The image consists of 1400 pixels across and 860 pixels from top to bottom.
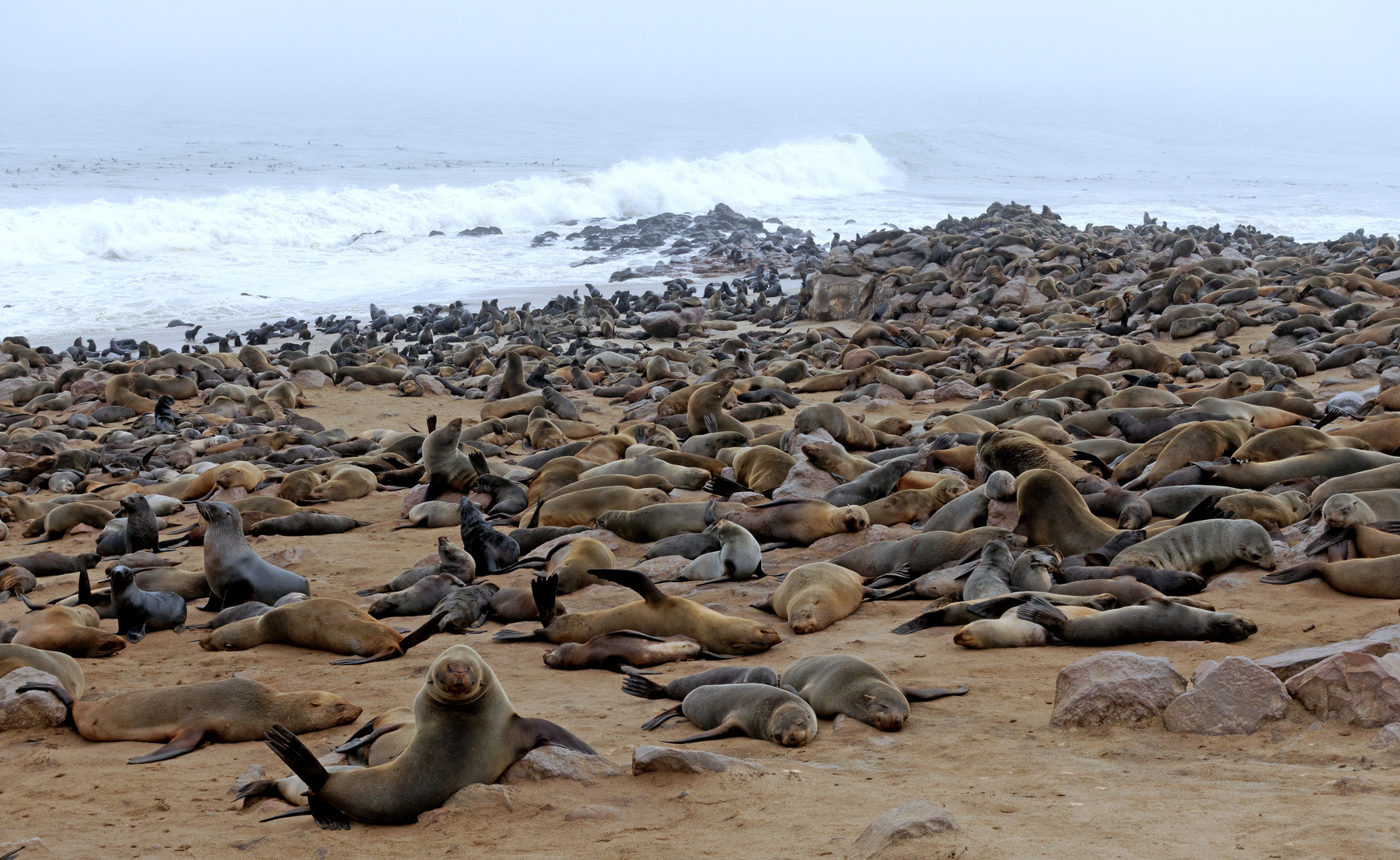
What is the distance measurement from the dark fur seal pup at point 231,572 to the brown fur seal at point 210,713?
173cm

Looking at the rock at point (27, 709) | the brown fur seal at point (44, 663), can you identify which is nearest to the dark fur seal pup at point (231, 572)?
the brown fur seal at point (44, 663)

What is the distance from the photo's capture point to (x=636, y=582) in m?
4.46

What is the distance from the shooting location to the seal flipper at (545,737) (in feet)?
10.3

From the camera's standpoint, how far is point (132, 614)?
17.3ft

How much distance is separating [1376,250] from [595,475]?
14748mm

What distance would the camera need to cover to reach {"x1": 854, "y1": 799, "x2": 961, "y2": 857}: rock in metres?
2.42

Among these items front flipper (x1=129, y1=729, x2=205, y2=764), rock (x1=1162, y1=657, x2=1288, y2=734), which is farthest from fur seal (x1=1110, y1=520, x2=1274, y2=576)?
front flipper (x1=129, y1=729, x2=205, y2=764)

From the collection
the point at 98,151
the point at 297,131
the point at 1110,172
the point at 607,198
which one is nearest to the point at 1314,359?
the point at 607,198

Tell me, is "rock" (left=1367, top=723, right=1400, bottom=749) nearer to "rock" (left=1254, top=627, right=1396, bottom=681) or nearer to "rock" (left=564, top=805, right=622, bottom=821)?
"rock" (left=1254, top=627, right=1396, bottom=681)

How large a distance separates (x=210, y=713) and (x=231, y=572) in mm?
1968

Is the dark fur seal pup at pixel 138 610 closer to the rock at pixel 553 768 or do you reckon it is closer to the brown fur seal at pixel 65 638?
the brown fur seal at pixel 65 638

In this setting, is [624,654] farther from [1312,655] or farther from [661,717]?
[1312,655]

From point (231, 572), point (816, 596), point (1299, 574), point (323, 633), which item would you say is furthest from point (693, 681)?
point (231, 572)

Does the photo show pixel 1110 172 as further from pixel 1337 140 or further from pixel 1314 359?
pixel 1314 359
